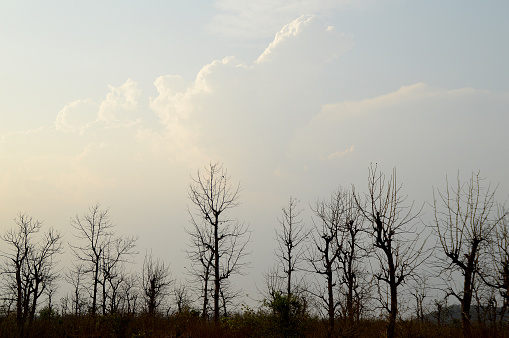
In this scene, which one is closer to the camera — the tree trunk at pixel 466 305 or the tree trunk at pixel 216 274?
the tree trunk at pixel 466 305

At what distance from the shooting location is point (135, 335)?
693 inches

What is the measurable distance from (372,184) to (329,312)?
9566 millimetres

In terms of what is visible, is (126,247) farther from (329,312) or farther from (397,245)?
(397,245)

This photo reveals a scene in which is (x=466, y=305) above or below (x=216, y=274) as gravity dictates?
below

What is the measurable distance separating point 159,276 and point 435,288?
2595 centimetres

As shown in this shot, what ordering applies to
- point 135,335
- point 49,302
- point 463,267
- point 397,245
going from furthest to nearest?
point 49,302 < point 135,335 < point 463,267 < point 397,245

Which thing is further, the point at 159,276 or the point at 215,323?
the point at 159,276

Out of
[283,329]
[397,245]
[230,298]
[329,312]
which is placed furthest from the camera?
[230,298]

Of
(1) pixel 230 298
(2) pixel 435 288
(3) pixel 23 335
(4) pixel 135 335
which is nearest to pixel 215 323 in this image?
(4) pixel 135 335

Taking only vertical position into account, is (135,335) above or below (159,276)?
below

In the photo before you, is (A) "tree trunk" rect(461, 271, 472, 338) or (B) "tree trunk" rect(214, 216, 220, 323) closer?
(A) "tree trunk" rect(461, 271, 472, 338)

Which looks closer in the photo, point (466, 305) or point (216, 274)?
point (466, 305)

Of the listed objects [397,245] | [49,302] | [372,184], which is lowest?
[49,302]

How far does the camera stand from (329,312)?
2048cm
